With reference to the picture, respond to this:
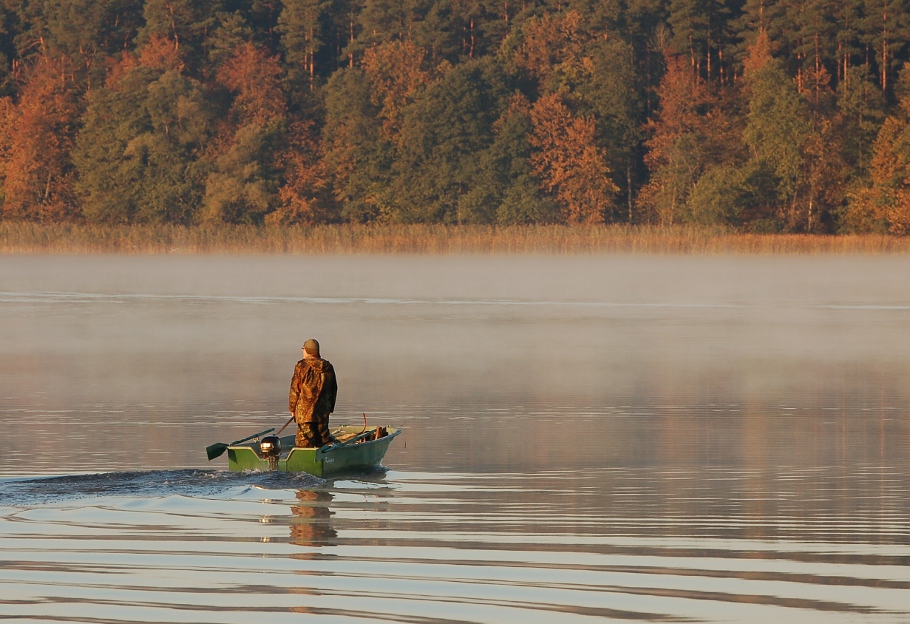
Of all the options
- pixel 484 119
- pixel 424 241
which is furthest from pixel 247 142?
pixel 424 241

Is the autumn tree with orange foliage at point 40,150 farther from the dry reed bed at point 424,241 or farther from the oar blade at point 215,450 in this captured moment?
the oar blade at point 215,450

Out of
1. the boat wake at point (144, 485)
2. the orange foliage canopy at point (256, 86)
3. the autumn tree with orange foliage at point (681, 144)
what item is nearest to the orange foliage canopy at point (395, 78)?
the orange foliage canopy at point (256, 86)

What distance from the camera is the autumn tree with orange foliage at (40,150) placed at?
83188mm

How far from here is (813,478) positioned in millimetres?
11883

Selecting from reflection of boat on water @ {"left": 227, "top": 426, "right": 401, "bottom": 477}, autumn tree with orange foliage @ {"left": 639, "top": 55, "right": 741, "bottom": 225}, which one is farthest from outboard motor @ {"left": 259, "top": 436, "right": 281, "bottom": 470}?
autumn tree with orange foliage @ {"left": 639, "top": 55, "right": 741, "bottom": 225}

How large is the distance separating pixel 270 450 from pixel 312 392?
0.73m

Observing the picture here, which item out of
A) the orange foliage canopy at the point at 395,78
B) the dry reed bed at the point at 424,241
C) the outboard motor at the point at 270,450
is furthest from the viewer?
the orange foliage canopy at the point at 395,78

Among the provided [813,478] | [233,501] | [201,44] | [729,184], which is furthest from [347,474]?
[201,44]

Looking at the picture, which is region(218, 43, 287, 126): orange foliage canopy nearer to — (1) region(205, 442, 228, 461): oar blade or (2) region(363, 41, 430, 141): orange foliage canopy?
(2) region(363, 41, 430, 141): orange foliage canopy

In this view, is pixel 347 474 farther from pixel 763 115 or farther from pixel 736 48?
pixel 736 48

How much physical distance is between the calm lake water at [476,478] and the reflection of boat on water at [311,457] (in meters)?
0.14

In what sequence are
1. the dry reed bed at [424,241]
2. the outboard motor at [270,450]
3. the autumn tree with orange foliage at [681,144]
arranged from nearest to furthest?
the outboard motor at [270,450] → the dry reed bed at [424,241] → the autumn tree with orange foliage at [681,144]

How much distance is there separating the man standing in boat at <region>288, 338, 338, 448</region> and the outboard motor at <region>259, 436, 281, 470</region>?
0.42m

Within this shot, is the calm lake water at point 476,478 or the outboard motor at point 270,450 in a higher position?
the outboard motor at point 270,450
